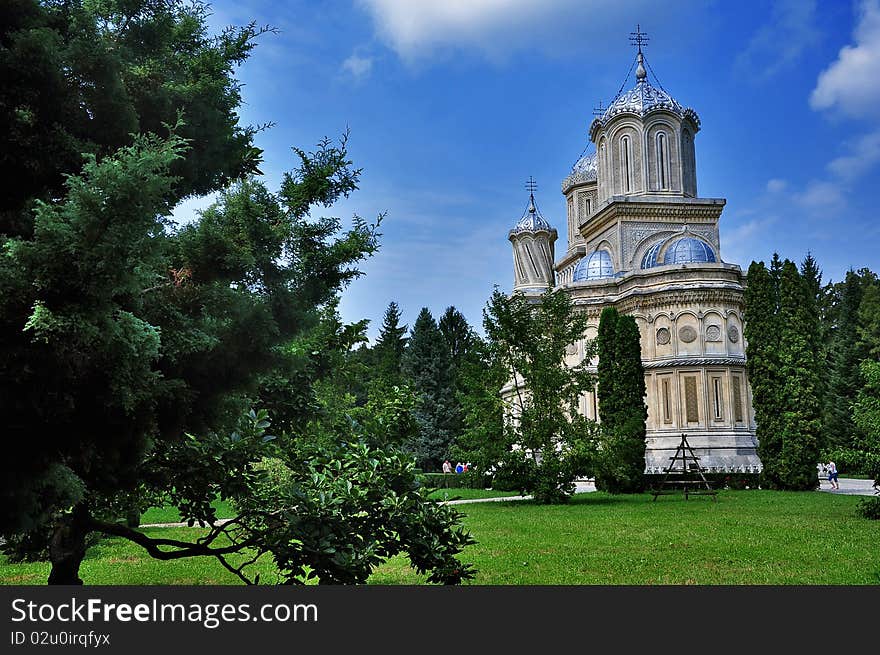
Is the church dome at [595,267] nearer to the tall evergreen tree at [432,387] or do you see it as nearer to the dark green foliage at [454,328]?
the tall evergreen tree at [432,387]

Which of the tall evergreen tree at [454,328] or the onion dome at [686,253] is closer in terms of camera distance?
the onion dome at [686,253]

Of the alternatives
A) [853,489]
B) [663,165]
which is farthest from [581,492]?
[663,165]

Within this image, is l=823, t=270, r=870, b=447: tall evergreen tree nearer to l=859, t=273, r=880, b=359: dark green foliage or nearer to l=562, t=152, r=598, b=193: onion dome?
l=859, t=273, r=880, b=359: dark green foliage

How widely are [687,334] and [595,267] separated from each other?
6847 millimetres

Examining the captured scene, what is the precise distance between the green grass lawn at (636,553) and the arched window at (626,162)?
2402 centimetres

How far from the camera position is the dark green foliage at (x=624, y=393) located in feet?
82.3

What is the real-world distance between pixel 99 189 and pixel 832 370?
47772 millimetres

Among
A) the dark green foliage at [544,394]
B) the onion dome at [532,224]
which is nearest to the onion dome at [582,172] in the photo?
the onion dome at [532,224]

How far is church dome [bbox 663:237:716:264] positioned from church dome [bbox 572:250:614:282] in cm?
344

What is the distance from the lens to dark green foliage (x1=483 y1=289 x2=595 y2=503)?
20938 mm

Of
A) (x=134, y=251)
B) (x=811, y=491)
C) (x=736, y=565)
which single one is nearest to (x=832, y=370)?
(x=811, y=491)

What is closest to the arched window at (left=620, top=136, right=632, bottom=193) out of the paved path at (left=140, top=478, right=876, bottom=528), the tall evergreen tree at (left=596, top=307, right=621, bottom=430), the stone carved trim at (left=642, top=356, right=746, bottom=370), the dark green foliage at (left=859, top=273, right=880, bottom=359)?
the stone carved trim at (left=642, top=356, right=746, bottom=370)

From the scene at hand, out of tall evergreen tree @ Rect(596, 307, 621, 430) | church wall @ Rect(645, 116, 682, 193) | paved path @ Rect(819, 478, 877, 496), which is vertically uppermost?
church wall @ Rect(645, 116, 682, 193)

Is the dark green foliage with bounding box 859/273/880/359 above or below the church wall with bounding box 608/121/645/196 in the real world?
below
